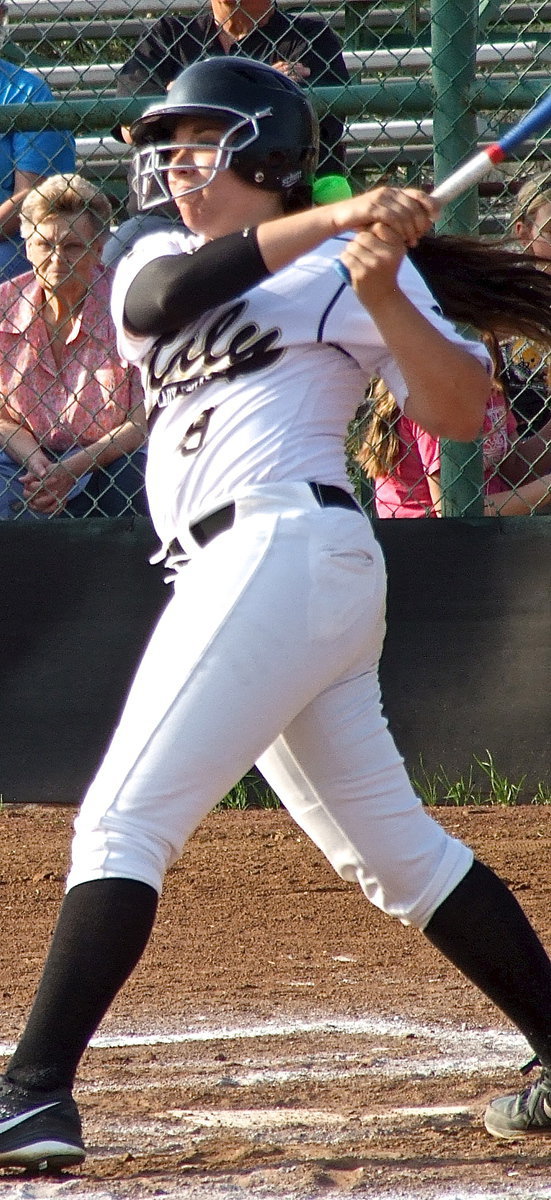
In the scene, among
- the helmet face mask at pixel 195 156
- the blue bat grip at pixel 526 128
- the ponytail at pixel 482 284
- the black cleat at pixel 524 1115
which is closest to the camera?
the blue bat grip at pixel 526 128

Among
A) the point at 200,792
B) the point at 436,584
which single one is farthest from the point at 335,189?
the point at 436,584

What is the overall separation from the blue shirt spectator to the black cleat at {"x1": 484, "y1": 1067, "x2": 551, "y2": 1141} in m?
3.87

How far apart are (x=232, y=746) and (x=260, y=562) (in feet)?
0.92

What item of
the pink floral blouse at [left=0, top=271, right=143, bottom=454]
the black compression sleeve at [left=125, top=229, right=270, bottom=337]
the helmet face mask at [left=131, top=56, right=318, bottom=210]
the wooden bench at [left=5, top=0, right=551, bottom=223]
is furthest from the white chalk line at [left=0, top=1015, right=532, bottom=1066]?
the wooden bench at [left=5, top=0, right=551, bottom=223]

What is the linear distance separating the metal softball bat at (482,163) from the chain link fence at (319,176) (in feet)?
7.55

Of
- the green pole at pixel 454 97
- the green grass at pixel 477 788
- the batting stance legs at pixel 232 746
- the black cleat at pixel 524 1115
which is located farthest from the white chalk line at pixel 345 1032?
the green pole at pixel 454 97

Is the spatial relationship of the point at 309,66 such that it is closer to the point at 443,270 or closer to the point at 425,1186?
the point at 443,270

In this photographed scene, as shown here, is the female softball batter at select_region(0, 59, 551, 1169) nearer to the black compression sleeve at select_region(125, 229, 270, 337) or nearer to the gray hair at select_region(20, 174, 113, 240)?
the black compression sleeve at select_region(125, 229, 270, 337)

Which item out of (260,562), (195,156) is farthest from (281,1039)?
(195,156)

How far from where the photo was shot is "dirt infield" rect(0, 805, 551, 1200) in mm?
2330

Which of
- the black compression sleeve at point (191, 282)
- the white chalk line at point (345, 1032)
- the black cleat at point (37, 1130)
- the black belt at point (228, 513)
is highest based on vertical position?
the black compression sleeve at point (191, 282)

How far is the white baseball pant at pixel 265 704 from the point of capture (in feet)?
7.30

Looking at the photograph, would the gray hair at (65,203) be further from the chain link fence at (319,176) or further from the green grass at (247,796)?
the green grass at (247,796)

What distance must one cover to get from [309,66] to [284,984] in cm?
327
